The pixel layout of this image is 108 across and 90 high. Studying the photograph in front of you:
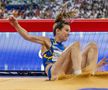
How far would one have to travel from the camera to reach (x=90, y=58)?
16.3 feet

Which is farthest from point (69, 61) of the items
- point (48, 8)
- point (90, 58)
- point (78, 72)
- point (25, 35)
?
point (48, 8)

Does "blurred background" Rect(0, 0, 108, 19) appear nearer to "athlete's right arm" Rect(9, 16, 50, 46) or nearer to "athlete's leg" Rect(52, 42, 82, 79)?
"athlete's right arm" Rect(9, 16, 50, 46)

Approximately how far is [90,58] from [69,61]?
34 cm

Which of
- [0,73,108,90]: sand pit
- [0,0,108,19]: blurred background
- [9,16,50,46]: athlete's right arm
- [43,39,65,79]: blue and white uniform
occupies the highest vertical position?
[9,16,50,46]: athlete's right arm

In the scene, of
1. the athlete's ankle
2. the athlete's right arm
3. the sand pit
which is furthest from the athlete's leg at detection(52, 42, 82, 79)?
the athlete's right arm

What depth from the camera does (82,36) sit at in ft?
26.9

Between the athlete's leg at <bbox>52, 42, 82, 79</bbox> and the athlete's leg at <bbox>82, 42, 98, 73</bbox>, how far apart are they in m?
0.25

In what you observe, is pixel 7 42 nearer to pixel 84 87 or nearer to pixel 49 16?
pixel 84 87

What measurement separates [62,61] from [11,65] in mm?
3705

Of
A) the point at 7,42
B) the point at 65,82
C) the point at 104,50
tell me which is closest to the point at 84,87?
the point at 65,82

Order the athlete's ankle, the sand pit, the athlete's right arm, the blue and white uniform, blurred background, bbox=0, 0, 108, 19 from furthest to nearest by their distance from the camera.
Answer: blurred background, bbox=0, 0, 108, 19 → the blue and white uniform → the athlete's right arm → the athlete's ankle → the sand pit

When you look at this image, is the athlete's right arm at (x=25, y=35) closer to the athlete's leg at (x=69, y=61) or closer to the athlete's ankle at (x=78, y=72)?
the athlete's leg at (x=69, y=61)

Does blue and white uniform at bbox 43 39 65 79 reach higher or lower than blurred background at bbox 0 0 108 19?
higher

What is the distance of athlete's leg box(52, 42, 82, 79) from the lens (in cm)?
460
